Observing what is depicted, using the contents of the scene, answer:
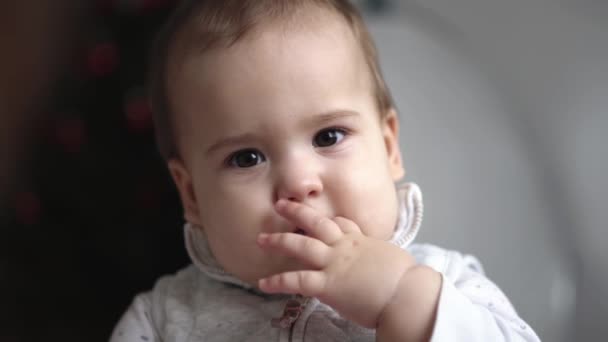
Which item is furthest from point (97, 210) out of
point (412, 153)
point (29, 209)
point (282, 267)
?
point (282, 267)

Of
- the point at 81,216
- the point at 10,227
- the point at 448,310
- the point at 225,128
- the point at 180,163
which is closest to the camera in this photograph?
the point at 448,310

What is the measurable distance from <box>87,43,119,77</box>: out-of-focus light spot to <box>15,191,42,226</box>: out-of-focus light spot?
0.38 metres

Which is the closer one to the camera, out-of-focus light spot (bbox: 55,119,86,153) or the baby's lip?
the baby's lip

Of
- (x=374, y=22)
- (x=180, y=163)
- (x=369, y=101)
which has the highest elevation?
(x=374, y=22)

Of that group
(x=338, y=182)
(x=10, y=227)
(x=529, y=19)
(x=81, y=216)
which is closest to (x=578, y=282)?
(x=529, y=19)

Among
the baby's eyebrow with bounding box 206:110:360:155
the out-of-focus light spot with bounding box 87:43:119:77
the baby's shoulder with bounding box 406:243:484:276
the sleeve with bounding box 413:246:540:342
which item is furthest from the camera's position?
the out-of-focus light spot with bounding box 87:43:119:77

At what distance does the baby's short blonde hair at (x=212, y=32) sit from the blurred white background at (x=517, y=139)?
33 cm

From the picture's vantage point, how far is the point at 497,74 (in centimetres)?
121

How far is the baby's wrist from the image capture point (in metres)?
0.60

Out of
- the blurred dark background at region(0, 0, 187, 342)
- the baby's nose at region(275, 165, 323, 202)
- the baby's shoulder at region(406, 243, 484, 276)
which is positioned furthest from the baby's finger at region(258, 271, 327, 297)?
the blurred dark background at region(0, 0, 187, 342)

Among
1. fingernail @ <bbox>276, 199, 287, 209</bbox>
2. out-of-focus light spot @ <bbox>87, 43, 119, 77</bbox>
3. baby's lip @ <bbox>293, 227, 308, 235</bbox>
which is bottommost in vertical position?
baby's lip @ <bbox>293, 227, 308, 235</bbox>

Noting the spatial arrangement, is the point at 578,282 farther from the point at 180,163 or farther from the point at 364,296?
the point at 180,163

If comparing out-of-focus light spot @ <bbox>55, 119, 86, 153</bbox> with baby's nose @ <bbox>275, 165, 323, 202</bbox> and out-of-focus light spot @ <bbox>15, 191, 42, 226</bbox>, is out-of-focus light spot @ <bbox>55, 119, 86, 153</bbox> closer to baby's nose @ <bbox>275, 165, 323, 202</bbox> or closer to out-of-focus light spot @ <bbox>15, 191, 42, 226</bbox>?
out-of-focus light spot @ <bbox>15, 191, 42, 226</bbox>

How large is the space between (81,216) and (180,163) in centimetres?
81
